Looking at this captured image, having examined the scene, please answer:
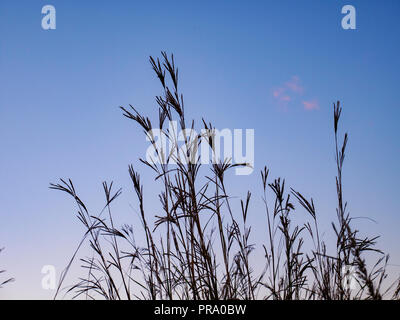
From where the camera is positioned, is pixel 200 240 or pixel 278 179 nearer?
pixel 200 240

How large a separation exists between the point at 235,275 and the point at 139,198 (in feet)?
2.80

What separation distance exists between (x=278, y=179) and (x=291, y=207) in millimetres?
228

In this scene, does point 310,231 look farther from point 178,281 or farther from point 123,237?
point 123,237

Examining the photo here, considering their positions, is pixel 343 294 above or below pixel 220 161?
below

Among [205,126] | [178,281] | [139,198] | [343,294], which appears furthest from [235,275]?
[205,126]

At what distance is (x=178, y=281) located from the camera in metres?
2.52

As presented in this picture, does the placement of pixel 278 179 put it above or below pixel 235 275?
above

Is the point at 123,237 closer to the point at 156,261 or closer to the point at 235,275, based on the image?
the point at 156,261

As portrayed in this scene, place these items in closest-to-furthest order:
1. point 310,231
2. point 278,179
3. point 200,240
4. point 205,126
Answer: point 200,240
point 205,126
point 278,179
point 310,231

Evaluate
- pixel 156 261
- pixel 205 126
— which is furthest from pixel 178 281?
pixel 205 126

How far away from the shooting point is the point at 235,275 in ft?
9.29
